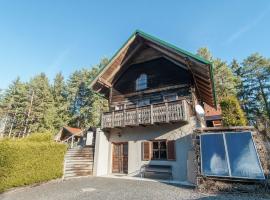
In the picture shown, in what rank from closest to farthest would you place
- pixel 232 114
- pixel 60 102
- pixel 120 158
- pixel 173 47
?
pixel 232 114, pixel 173 47, pixel 120 158, pixel 60 102

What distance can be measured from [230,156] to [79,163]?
30.7 ft

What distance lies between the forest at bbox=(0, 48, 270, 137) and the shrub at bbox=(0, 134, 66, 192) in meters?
22.1

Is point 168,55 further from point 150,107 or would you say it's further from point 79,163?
point 79,163

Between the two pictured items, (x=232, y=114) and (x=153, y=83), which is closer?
(x=232, y=114)

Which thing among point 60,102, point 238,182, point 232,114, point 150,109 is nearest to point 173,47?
point 150,109

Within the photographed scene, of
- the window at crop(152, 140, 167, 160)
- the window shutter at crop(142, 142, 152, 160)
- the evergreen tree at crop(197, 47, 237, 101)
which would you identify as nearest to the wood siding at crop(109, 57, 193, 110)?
the window at crop(152, 140, 167, 160)

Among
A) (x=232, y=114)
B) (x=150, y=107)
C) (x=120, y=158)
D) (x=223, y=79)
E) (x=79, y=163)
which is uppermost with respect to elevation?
(x=223, y=79)

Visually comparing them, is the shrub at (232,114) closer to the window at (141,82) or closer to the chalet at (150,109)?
the chalet at (150,109)

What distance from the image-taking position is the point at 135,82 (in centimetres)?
1469

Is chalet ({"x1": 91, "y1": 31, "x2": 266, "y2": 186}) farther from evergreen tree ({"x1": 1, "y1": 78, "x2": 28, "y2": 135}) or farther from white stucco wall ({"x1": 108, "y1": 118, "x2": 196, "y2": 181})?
evergreen tree ({"x1": 1, "y1": 78, "x2": 28, "y2": 135})

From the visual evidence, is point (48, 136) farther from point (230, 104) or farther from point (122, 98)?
point (230, 104)

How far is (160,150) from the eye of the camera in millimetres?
11570

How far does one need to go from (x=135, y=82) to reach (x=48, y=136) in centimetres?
777

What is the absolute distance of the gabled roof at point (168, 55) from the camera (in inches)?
430
